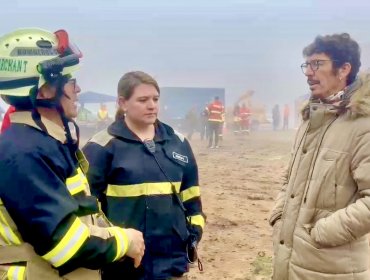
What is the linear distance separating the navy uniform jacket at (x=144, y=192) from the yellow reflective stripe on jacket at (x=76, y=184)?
649 mm

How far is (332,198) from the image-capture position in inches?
98.1

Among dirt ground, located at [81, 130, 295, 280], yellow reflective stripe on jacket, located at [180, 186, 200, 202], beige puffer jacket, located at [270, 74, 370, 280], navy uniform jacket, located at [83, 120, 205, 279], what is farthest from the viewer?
dirt ground, located at [81, 130, 295, 280]

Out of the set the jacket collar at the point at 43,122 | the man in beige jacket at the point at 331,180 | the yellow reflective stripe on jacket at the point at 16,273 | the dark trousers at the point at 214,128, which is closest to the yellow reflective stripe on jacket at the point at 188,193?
the man in beige jacket at the point at 331,180

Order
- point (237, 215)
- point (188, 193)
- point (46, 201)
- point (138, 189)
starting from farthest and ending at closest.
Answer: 1. point (237, 215)
2. point (188, 193)
3. point (138, 189)
4. point (46, 201)

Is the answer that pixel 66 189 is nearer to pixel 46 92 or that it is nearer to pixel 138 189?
pixel 46 92

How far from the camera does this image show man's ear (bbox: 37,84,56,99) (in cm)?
197

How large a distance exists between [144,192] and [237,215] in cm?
498

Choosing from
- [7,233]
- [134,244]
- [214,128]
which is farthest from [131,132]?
[214,128]

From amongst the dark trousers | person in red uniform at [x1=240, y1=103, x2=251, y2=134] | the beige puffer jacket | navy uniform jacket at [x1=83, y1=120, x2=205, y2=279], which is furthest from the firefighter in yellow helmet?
person in red uniform at [x1=240, y1=103, x2=251, y2=134]

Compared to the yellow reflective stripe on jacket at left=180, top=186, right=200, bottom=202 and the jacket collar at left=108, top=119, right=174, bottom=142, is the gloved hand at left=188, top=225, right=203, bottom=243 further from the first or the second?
the jacket collar at left=108, top=119, right=174, bottom=142

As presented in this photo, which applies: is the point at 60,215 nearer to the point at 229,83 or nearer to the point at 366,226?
the point at 366,226

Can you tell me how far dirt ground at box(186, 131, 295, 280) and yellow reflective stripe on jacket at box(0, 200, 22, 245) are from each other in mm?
3452

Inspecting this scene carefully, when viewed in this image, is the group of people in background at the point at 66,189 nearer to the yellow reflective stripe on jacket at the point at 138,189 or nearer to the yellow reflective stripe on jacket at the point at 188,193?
the yellow reflective stripe on jacket at the point at 138,189

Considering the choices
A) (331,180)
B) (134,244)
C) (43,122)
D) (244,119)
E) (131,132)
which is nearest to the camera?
(43,122)
